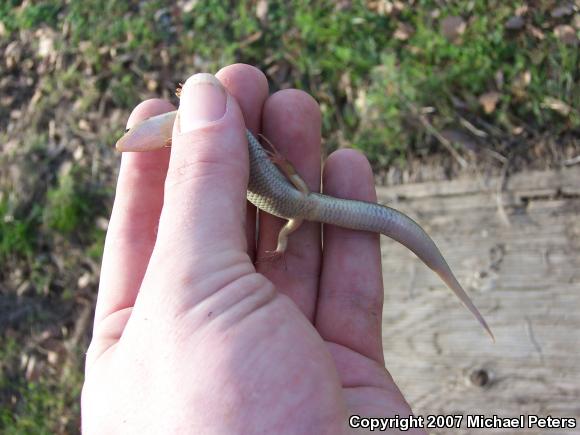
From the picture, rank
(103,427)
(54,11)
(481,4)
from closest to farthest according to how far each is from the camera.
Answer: (103,427)
(481,4)
(54,11)

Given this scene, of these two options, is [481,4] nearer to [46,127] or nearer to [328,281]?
[328,281]

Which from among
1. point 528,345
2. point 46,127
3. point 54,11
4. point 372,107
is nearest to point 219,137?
point 372,107

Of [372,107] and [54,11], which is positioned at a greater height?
[54,11]

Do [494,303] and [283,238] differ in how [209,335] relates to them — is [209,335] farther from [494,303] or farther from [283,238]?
[494,303]

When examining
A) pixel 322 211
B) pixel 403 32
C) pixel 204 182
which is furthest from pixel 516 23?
pixel 204 182

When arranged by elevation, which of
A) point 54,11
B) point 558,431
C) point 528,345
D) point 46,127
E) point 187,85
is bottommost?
point 558,431
